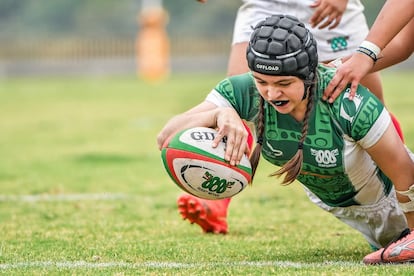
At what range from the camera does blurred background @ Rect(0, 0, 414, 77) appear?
1446 inches

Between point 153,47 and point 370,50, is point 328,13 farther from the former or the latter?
point 153,47

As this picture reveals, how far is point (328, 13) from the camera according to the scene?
5391mm

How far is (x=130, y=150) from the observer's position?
36.7 ft

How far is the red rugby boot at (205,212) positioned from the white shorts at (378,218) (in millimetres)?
798

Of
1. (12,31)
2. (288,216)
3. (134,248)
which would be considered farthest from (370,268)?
(12,31)

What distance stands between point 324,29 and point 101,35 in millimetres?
35259

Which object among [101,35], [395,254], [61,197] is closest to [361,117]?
[395,254]

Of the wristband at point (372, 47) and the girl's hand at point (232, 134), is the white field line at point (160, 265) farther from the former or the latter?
the wristband at point (372, 47)

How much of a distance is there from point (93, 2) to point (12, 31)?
550cm

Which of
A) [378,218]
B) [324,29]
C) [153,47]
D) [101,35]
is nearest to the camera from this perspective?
[378,218]

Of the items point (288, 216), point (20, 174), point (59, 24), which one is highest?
point (288, 216)

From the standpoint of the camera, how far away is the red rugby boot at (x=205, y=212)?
5.64m

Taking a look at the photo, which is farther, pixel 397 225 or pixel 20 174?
→ pixel 20 174

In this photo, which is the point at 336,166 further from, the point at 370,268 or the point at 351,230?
the point at 351,230
